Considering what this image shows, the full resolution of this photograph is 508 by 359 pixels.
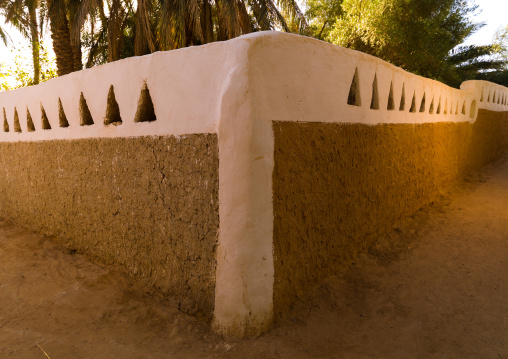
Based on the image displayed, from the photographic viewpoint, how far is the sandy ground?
251 centimetres

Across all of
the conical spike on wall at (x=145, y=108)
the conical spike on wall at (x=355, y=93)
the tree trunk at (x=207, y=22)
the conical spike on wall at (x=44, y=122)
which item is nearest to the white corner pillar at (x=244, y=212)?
the conical spike on wall at (x=145, y=108)

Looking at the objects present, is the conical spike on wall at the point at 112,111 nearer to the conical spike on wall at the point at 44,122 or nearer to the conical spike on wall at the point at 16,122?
the conical spike on wall at the point at 44,122

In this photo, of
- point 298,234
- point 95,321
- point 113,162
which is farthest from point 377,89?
point 95,321

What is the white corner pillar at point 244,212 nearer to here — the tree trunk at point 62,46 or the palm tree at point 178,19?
the palm tree at point 178,19

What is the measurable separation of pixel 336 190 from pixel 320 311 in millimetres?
997

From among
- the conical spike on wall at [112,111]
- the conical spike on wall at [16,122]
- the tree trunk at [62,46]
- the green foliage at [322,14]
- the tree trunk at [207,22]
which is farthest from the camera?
the green foliage at [322,14]

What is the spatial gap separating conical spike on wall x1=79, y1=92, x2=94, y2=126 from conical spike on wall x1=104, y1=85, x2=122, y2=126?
1.29 feet

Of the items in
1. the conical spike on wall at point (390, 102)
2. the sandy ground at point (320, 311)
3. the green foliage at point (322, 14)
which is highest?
the green foliage at point (322, 14)

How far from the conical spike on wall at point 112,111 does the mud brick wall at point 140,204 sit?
0.19m

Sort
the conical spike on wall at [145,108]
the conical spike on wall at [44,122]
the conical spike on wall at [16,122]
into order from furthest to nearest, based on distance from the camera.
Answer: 1. the conical spike on wall at [16,122]
2. the conical spike on wall at [44,122]
3. the conical spike on wall at [145,108]

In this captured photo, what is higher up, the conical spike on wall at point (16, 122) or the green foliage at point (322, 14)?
the green foliage at point (322, 14)

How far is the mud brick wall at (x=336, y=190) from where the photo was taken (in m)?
2.69

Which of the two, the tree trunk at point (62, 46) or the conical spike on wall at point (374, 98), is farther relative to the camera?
the tree trunk at point (62, 46)

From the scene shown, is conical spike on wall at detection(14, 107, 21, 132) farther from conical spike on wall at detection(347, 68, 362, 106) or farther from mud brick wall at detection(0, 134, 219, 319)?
conical spike on wall at detection(347, 68, 362, 106)
